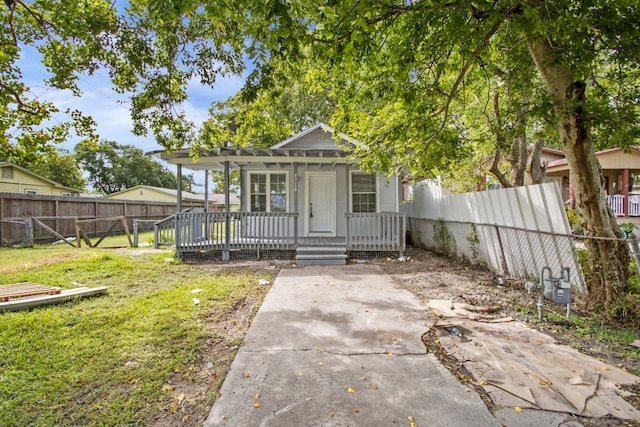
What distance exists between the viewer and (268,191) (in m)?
10.0

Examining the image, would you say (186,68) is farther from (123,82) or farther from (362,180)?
(362,180)

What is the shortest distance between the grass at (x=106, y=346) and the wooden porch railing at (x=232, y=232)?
6.87 ft

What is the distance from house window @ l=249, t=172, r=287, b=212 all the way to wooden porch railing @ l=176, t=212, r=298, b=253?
1.14 metres

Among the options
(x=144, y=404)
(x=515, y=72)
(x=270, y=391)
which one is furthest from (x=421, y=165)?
(x=144, y=404)

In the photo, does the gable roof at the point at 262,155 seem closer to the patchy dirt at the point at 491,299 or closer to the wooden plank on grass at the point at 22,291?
the patchy dirt at the point at 491,299

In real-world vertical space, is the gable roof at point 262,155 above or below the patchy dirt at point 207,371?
above

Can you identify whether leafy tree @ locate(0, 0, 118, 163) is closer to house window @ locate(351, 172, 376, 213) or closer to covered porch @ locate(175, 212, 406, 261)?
covered porch @ locate(175, 212, 406, 261)

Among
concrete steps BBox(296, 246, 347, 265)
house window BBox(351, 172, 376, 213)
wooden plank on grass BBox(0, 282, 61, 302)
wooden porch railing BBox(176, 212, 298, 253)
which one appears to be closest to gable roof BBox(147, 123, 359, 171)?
house window BBox(351, 172, 376, 213)

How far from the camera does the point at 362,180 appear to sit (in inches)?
392

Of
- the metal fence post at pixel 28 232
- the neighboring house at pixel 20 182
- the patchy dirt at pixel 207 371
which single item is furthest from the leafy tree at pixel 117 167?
the patchy dirt at pixel 207 371

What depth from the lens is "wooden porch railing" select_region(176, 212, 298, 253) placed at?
8406 mm

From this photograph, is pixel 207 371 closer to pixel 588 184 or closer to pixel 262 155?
pixel 588 184

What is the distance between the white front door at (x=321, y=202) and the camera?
32.4 feet

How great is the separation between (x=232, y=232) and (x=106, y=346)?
568 centimetres
